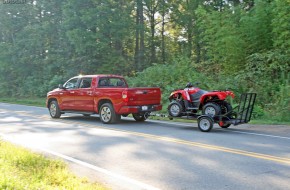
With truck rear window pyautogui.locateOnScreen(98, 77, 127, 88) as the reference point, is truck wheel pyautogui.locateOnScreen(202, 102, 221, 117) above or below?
below

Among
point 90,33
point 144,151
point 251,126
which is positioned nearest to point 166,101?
point 251,126

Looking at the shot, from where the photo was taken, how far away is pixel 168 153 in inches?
317

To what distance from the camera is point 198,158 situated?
7504 millimetres

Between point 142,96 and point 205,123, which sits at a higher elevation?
point 142,96

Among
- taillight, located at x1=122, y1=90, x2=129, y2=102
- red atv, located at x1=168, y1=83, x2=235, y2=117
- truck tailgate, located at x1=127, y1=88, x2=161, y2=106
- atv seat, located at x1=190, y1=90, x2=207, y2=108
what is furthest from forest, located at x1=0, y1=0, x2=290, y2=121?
taillight, located at x1=122, y1=90, x2=129, y2=102

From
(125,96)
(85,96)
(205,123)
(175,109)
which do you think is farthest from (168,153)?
(85,96)

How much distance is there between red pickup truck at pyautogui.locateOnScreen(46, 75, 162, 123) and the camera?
13.5 meters

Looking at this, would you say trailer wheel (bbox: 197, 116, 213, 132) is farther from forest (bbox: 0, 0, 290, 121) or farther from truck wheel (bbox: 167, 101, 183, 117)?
forest (bbox: 0, 0, 290, 121)

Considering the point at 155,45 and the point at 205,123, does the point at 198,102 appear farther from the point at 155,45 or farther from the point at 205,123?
the point at 155,45

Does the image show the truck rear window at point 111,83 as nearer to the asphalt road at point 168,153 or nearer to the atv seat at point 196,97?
the asphalt road at point 168,153

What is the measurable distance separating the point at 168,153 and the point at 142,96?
19.2 feet

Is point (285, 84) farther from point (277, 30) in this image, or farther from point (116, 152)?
point (116, 152)

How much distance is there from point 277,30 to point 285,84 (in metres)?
3.16

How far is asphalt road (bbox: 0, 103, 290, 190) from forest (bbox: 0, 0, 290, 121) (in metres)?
5.13
